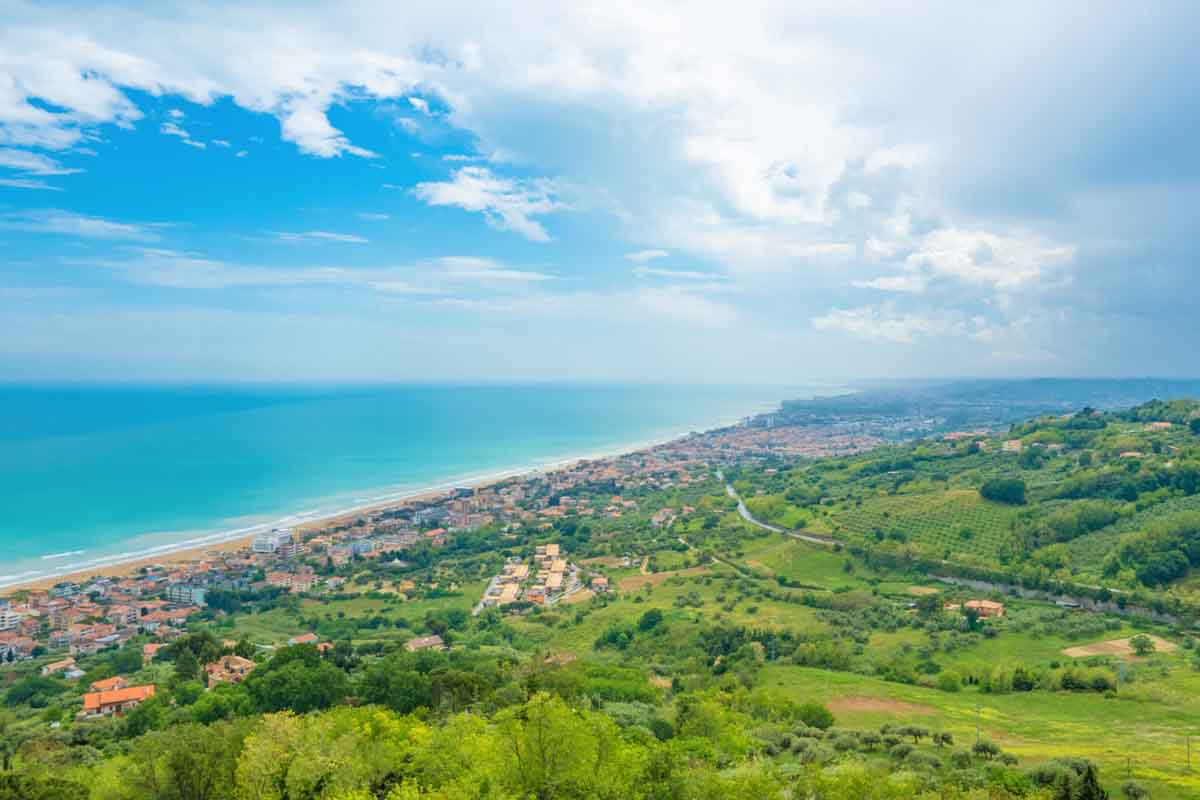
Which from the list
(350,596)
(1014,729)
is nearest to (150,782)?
(1014,729)

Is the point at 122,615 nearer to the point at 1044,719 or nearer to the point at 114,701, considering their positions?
the point at 114,701

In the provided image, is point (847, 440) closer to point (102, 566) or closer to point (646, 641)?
point (646, 641)

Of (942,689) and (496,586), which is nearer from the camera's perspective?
(942,689)

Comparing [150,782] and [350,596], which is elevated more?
[150,782]

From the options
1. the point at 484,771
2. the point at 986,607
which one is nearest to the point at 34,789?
the point at 484,771

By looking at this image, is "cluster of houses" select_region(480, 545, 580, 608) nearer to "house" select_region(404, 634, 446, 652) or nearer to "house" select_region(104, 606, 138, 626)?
"house" select_region(404, 634, 446, 652)

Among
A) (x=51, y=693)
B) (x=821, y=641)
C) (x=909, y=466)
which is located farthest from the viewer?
(x=909, y=466)

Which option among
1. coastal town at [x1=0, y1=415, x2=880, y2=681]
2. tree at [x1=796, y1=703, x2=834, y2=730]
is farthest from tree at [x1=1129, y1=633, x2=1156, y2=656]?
coastal town at [x1=0, y1=415, x2=880, y2=681]
